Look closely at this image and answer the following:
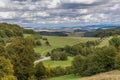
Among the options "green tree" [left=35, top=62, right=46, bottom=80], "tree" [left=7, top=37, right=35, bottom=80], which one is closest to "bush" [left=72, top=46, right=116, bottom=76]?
"green tree" [left=35, top=62, right=46, bottom=80]

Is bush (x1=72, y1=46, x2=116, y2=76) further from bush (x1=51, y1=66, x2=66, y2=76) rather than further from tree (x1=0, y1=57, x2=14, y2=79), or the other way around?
tree (x1=0, y1=57, x2=14, y2=79)

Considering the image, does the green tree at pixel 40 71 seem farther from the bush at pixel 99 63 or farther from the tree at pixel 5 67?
the tree at pixel 5 67

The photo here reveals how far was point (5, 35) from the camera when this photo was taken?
164875mm

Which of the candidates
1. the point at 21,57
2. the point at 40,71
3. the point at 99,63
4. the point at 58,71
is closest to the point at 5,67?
the point at 21,57

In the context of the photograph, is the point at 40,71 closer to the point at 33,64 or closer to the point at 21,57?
the point at 33,64

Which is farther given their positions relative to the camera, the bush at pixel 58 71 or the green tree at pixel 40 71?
the bush at pixel 58 71

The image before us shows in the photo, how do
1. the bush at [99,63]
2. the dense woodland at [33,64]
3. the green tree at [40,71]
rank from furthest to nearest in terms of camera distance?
the green tree at [40,71], the bush at [99,63], the dense woodland at [33,64]

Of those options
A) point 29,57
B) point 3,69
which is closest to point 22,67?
point 29,57

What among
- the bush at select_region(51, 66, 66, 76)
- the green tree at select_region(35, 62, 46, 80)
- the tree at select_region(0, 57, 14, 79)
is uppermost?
the tree at select_region(0, 57, 14, 79)

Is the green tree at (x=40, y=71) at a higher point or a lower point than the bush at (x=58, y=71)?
higher

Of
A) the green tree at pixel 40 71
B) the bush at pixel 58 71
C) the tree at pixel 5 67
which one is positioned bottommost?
the bush at pixel 58 71

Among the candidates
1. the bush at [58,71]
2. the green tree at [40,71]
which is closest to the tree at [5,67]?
the green tree at [40,71]

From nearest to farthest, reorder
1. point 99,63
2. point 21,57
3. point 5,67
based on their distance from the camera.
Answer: point 5,67, point 21,57, point 99,63

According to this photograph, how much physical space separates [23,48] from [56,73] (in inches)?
724
